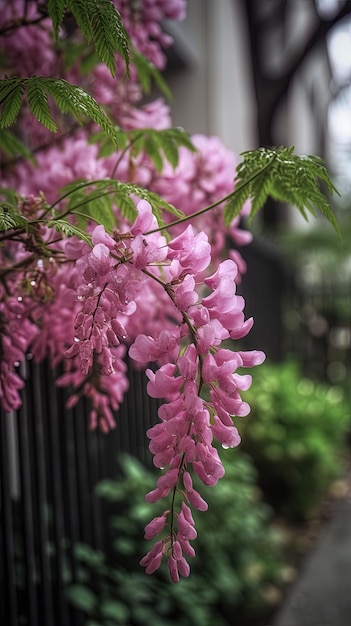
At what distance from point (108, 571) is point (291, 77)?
6.43 meters

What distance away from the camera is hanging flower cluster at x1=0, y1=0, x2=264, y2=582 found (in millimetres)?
1103

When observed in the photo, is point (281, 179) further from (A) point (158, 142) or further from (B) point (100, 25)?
(A) point (158, 142)

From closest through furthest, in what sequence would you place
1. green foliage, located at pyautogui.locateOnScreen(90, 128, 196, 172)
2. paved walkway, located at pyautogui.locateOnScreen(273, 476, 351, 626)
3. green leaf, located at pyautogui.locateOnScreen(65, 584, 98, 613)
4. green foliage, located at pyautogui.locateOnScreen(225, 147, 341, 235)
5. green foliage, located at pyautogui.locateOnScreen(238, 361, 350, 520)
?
green foliage, located at pyautogui.locateOnScreen(225, 147, 341, 235), green foliage, located at pyautogui.locateOnScreen(90, 128, 196, 172), green leaf, located at pyautogui.locateOnScreen(65, 584, 98, 613), paved walkway, located at pyautogui.locateOnScreen(273, 476, 351, 626), green foliage, located at pyautogui.locateOnScreen(238, 361, 350, 520)

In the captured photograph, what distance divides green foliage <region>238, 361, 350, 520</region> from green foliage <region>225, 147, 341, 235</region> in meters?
3.38

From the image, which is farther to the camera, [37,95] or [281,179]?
[281,179]

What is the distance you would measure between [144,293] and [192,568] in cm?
177

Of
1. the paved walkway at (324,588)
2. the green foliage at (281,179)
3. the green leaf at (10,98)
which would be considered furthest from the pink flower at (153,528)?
the paved walkway at (324,588)

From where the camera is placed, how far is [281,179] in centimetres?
124

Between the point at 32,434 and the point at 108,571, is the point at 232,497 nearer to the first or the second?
the point at 108,571

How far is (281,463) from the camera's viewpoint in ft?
14.8

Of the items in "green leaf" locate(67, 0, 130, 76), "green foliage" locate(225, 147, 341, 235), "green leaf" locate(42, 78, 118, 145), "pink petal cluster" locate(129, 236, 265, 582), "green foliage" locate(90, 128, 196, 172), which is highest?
"green foliage" locate(90, 128, 196, 172)

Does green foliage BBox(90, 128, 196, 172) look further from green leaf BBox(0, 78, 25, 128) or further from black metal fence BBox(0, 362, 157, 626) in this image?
black metal fence BBox(0, 362, 157, 626)

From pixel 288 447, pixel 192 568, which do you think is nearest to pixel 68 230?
pixel 192 568

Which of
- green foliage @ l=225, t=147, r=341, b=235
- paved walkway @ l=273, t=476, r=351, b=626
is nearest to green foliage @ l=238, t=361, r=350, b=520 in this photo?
paved walkway @ l=273, t=476, r=351, b=626
